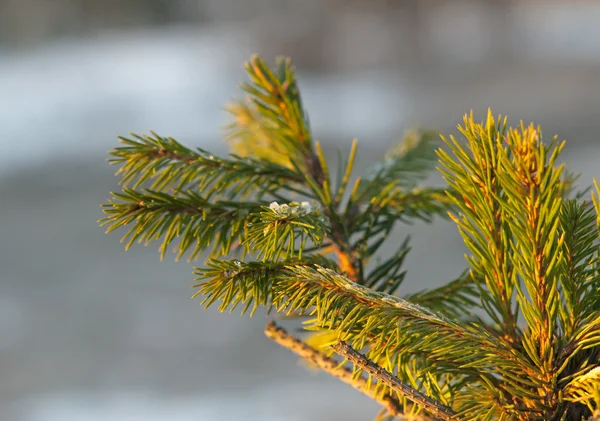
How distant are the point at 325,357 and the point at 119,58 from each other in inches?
150

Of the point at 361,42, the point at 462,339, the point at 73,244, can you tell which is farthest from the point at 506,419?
the point at 361,42

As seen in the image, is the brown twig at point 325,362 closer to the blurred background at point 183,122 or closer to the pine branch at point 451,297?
the pine branch at point 451,297

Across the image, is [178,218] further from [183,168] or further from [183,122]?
[183,122]

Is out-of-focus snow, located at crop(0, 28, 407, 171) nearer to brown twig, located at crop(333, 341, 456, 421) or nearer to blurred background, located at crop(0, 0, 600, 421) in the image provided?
blurred background, located at crop(0, 0, 600, 421)

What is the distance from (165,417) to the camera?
124 centimetres

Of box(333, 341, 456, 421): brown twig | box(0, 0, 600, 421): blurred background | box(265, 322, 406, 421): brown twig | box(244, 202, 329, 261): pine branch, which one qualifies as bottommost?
box(333, 341, 456, 421): brown twig

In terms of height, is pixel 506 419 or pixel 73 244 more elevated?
pixel 73 244

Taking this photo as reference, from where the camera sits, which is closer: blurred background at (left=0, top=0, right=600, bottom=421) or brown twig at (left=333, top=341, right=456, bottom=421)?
→ brown twig at (left=333, top=341, right=456, bottom=421)

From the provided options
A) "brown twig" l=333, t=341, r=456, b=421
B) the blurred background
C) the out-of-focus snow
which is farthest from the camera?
the out-of-focus snow

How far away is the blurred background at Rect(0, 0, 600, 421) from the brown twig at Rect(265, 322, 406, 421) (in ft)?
3.35

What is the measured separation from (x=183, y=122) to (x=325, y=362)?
Answer: 310 centimetres

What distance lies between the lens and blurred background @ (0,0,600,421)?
1374mm

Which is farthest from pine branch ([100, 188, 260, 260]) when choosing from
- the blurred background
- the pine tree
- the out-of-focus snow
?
the out-of-focus snow

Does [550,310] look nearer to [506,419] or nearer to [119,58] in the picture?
[506,419]
